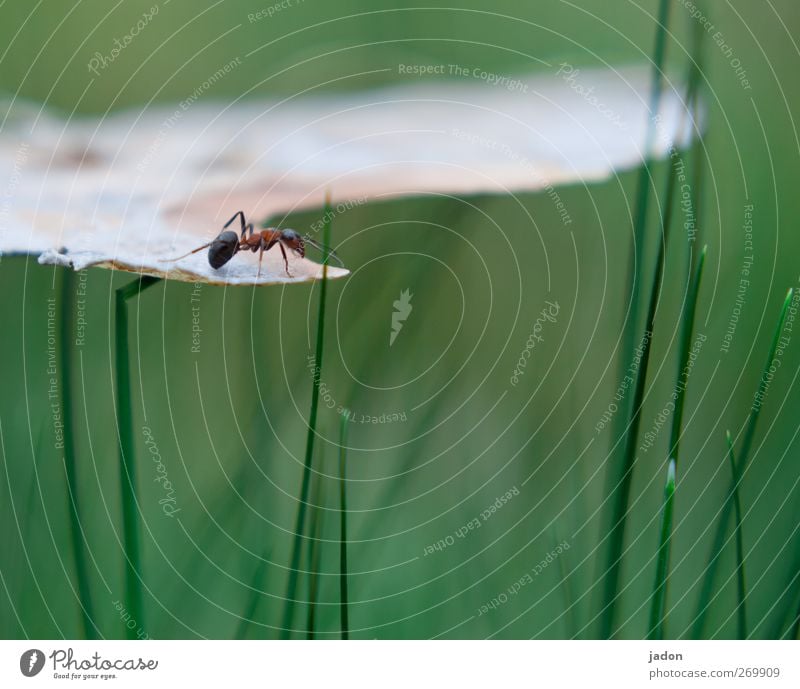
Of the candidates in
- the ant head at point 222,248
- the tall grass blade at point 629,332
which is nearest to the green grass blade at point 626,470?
the tall grass blade at point 629,332

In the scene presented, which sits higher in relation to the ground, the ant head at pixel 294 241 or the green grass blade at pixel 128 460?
the ant head at pixel 294 241

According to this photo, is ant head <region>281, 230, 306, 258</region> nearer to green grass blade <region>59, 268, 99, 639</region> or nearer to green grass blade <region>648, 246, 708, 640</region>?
green grass blade <region>59, 268, 99, 639</region>

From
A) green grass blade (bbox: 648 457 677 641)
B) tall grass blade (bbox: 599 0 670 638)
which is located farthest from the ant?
green grass blade (bbox: 648 457 677 641)

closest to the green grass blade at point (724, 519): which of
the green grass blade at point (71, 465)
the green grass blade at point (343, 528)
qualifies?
the green grass blade at point (343, 528)

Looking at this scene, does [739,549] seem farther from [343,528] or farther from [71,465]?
[71,465]

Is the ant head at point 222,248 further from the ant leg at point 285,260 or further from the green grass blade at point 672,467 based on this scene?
the green grass blade at point 672,467

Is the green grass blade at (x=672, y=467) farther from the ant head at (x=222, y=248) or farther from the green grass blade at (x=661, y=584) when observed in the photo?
the ant head at (x=222, y=248)

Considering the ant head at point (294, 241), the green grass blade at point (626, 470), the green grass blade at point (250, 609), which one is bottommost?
the green grass blade at point (250, 609)
